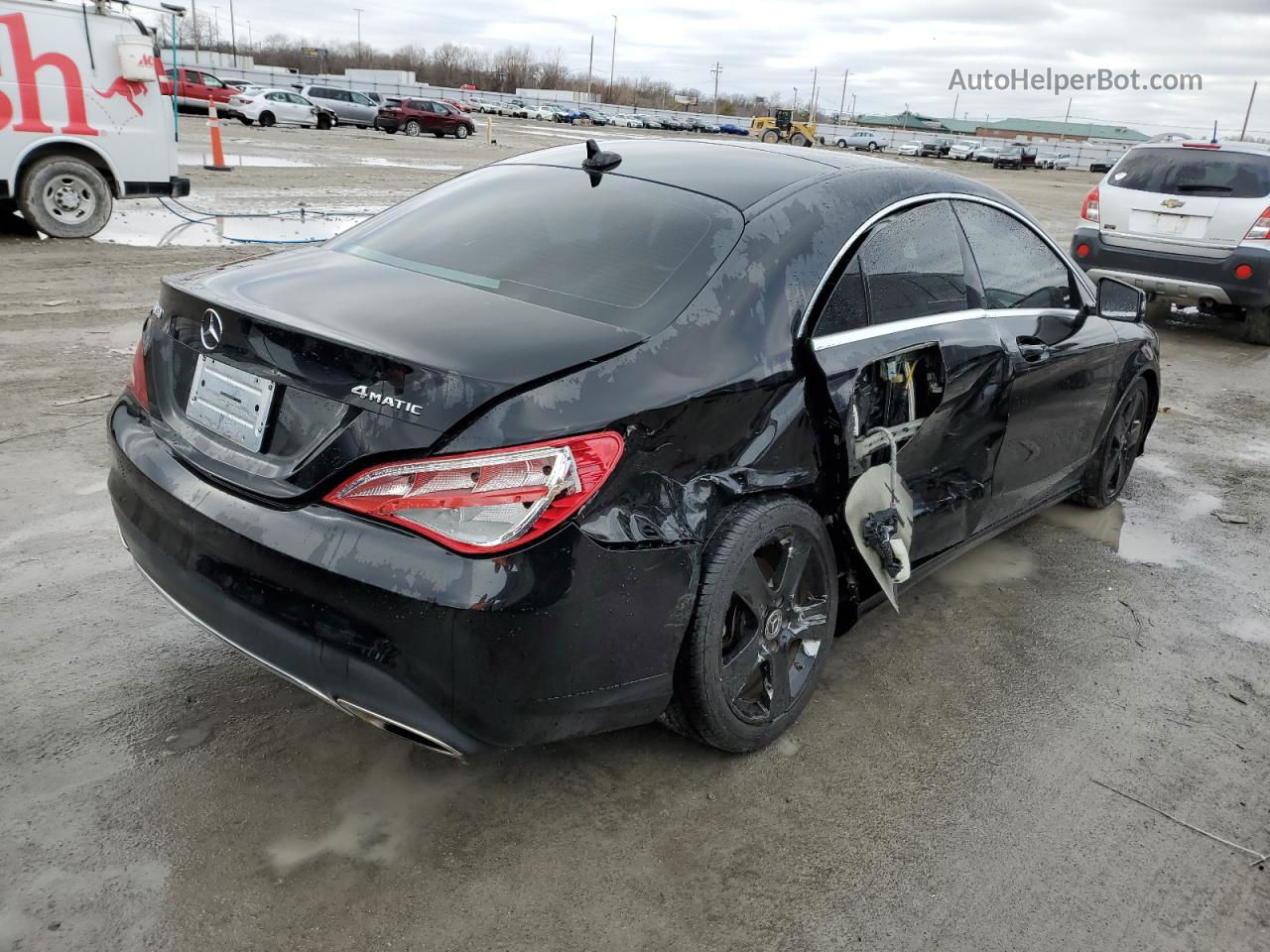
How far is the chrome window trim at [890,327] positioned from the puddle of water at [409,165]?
18760mm

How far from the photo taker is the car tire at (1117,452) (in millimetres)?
4980

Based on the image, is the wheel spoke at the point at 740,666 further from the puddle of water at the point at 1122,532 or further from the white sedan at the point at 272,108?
the white sedan at the point at 272,108

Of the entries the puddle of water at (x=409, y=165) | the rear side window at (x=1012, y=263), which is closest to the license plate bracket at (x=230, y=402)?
the rear side window at (x=1012, y=263)

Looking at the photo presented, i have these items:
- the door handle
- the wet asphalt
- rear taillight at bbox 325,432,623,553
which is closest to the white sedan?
the wet asphalt

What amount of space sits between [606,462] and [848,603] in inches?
53.2

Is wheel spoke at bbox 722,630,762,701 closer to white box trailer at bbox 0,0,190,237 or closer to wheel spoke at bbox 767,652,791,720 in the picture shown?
wheel spoke at bbox 767,652,791,720

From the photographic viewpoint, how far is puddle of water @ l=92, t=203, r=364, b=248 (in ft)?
35.7

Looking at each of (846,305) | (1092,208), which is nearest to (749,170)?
(846,305)

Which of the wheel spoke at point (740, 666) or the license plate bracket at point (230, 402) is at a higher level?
the license plate bracket at point (230, 402)

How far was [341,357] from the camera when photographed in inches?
91.0

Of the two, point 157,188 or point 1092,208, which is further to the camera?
point 157,188

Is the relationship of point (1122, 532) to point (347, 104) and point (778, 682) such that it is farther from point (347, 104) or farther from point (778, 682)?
point (347, 104)

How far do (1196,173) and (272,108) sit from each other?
1268 inches

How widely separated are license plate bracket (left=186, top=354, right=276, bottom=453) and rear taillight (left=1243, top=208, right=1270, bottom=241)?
378 inches
